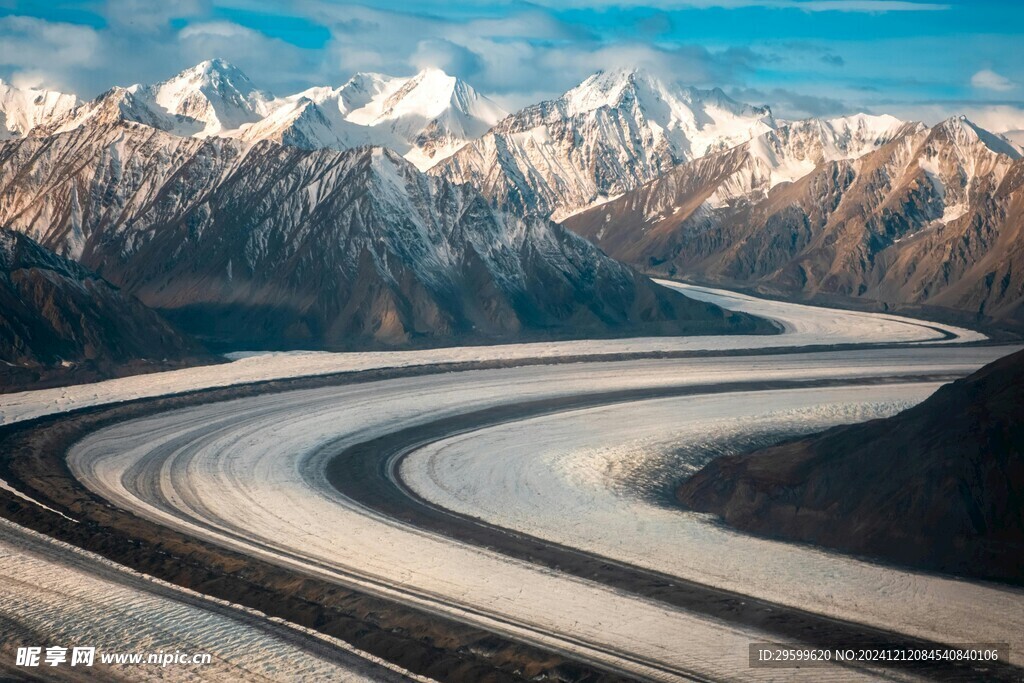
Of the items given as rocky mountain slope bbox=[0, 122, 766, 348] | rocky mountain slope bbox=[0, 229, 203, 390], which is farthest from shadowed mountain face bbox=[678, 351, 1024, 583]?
rocky mountain slope bbox=[0, 122, 766, 348]

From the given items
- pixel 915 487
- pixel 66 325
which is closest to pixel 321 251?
pixel 66 325

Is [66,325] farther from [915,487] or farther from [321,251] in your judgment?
[915,487]

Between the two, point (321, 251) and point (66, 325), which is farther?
point (321, 251)

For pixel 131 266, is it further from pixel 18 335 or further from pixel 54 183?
Answer: pixel 18 335

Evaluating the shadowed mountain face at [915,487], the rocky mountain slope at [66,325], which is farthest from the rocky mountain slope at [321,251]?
the shadowed mountain face at [915,487]

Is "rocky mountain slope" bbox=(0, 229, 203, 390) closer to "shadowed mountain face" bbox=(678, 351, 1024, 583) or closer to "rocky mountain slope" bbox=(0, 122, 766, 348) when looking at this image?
"rocky mountain slope" bbox=(0, 122, 766, 348)
